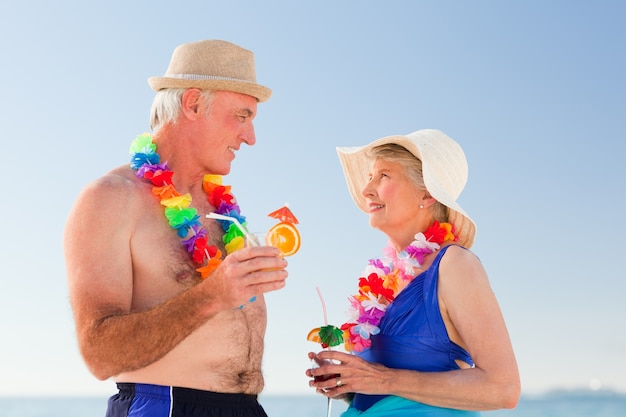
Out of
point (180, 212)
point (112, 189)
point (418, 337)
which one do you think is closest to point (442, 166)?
point (418, 337)

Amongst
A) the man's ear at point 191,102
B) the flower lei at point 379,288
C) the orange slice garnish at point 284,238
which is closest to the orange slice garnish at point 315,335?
the flower lei at point 379,288

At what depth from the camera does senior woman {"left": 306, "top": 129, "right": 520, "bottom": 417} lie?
353cm

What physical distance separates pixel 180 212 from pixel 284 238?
0.72 metres

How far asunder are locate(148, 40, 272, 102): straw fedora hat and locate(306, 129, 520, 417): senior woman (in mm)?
727

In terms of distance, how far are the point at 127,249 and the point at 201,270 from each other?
0.35 metres

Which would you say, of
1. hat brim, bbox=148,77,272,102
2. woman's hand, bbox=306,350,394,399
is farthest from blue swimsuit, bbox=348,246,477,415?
hat brim, bbox=148,77,272,102

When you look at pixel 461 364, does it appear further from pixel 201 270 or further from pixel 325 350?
pixel 201 270

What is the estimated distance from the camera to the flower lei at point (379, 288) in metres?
3.87

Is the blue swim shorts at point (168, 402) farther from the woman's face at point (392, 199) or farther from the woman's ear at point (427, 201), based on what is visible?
the woman's ear at point (427, 201)

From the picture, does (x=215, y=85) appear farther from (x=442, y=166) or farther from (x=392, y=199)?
(x=442, y=166)

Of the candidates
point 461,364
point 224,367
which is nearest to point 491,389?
point 461,364

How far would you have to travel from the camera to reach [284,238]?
3.18 meters

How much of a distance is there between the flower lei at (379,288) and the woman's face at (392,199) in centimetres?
13

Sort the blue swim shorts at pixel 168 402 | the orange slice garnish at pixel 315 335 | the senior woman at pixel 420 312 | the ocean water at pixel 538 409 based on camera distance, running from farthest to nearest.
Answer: the ocean water at pixel 538 409 < the orange slice garnish at pixel 315 335 < the senior woman at pixel 420 312 < the blue swim shorts at pixel 168 402
